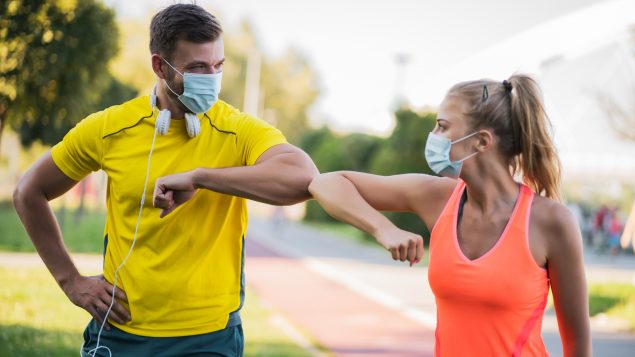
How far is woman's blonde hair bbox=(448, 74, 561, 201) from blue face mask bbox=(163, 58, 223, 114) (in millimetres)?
892

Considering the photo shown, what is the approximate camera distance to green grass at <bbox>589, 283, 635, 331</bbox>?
44.3 feet

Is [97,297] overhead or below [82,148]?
below

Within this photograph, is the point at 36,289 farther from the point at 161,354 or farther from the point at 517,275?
the point at 517,275

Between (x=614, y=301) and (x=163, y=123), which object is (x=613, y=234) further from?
(x=163, y=123)

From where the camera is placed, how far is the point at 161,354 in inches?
132

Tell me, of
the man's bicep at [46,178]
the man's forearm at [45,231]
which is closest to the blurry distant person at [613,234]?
the man's forearm at [45,231]

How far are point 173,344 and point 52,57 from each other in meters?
6.80

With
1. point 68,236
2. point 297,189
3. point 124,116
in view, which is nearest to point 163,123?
point 124,116

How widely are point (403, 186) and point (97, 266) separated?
13.4 metres

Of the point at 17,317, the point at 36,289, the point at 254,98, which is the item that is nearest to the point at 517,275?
the point at 17,317

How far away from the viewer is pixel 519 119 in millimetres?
3357

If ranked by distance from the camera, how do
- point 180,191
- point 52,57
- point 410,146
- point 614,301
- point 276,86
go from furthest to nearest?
point 276,86
point 410,146
point 614,301
point 52,57
point 180,191

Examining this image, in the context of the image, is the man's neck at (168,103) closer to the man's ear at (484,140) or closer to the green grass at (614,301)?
the man's ear at (484,140)

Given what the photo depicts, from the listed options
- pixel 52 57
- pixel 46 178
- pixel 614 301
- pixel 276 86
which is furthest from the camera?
pixel 276 86
